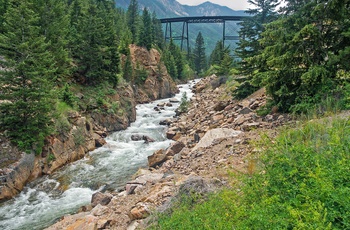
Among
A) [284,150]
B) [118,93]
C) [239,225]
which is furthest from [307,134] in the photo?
[118,93]

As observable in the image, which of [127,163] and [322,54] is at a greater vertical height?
[322,54]

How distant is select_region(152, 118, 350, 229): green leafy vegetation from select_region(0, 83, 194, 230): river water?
6735 mm

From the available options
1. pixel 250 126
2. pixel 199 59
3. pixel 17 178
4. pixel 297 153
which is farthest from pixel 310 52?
pixel 199 59

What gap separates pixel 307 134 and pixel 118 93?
21856 millimetres

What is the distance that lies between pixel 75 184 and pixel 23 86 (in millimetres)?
5245

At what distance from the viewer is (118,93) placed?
83.6 ft

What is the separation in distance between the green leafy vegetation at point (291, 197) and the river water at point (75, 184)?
6.74m

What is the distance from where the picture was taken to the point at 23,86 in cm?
1209

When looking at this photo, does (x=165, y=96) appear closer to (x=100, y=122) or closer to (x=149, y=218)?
(x=100, y=122)

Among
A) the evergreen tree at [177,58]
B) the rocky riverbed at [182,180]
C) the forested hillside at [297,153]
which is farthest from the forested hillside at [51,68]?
the evergreen tree at [177,58]

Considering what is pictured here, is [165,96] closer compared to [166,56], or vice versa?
[165,96]

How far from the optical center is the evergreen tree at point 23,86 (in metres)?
11.8

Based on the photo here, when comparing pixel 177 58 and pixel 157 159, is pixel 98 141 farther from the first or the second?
pixel 177 58

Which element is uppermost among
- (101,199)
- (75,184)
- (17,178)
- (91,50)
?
(91,50)
